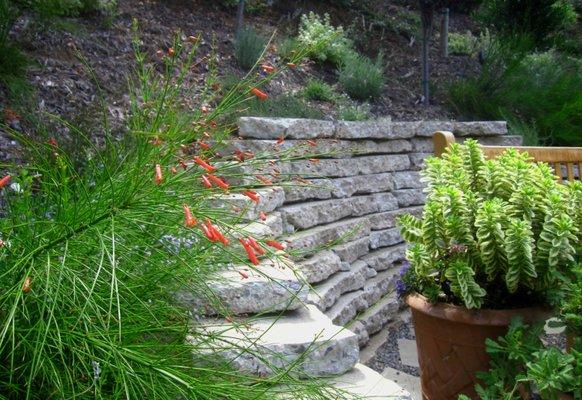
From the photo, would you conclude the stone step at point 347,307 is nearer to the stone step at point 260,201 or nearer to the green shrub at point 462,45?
the stone step at point 260,201

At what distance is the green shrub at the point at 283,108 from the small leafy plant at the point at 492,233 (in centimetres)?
200

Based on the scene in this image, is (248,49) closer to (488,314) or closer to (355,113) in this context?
(355,113)

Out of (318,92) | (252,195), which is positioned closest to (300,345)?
(252,195)

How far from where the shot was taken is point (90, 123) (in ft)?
10.7

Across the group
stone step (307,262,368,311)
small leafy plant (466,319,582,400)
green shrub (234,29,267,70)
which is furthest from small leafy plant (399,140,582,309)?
green shrub (234,29,267,70)

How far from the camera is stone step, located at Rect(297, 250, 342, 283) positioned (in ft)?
10.5

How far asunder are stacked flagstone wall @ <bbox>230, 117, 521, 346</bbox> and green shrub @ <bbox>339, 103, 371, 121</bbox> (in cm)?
30

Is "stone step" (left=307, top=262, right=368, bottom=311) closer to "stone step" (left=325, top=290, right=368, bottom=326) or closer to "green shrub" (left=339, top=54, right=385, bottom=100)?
"stone step" (left=325, top=290, right=368, bottom=326)

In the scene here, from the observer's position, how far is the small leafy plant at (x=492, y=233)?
2.34 metres

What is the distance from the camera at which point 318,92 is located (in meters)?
5.22

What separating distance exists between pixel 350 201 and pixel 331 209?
0.33 meters

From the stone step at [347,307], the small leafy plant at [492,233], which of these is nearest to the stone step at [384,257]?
the stone step at [347,307]

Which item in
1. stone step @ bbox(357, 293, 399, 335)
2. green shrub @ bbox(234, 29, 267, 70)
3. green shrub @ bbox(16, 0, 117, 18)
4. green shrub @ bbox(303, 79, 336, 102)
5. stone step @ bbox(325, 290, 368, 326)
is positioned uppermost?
green shrub @ bbox(16, 0, 117, 18)

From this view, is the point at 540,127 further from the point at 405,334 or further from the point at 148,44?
the point at 148,44
